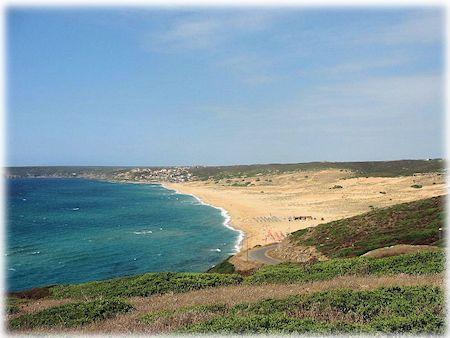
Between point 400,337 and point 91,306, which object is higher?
point 400,337

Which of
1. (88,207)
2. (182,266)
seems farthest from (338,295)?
(88,207)

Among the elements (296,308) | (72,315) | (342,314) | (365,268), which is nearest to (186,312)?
(296,308)

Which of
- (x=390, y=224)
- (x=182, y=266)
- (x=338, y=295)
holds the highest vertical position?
(x=338, y=295)

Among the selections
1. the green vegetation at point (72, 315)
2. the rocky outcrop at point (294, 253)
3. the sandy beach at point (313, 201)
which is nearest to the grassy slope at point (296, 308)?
the green vegetation at point (72, 315)

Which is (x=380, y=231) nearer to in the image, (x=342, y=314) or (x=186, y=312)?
(x=342, y=314)

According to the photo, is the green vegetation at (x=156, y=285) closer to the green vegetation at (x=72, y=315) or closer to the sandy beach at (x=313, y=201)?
the green vegetation at (x=72, y=315)

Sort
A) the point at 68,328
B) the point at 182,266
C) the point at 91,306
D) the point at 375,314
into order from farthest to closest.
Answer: the point at 182,266
the point at 91,306
the point at 68,328
the point at 375,314

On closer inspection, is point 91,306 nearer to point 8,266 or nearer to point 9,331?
point 9,331
